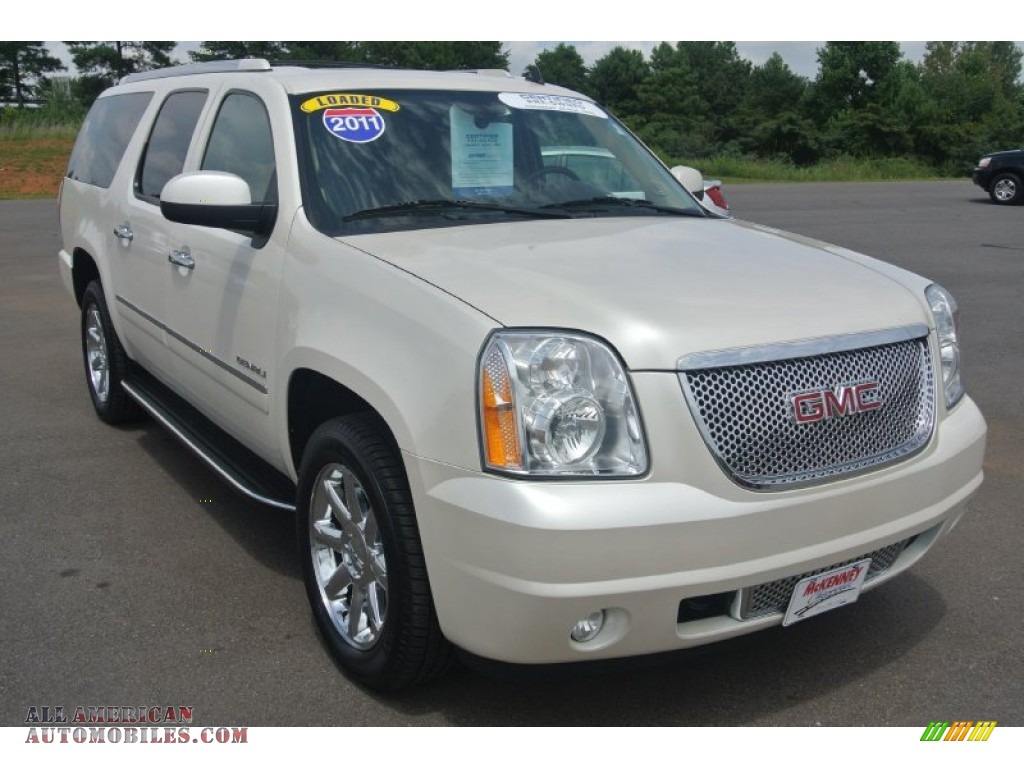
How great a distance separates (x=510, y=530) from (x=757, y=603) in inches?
30.3

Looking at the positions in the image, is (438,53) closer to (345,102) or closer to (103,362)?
(103,362)

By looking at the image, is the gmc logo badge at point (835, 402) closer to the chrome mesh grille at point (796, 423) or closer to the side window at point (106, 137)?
the chrome mesh grille at point (796, 423)

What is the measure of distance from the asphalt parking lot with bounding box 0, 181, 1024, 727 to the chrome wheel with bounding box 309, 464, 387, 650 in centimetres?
20

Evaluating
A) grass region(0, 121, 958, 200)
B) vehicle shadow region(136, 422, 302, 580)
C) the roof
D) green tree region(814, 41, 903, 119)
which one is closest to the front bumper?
vehicle shadow region(136, 422, 302, 580)

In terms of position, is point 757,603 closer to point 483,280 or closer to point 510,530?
point 510,530

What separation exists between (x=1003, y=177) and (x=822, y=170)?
21065 mm

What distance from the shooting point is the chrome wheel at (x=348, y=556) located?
3.21m

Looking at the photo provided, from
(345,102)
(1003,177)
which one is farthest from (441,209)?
(1003,177)

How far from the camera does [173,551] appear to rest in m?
4.39

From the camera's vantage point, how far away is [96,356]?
6336 millimetres

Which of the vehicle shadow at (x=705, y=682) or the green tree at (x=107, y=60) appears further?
the green tree at (x=107, y=60)

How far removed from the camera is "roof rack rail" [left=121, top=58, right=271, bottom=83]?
14.8 ft

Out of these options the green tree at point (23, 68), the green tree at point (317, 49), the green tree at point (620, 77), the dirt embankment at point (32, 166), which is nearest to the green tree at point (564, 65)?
the green tree at point (620, 77)
